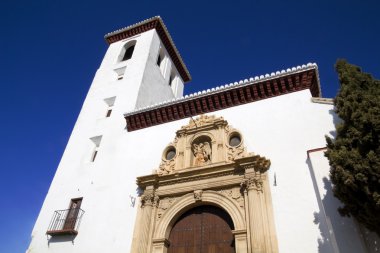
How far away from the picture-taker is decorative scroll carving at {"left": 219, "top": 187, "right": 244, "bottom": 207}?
729 cm

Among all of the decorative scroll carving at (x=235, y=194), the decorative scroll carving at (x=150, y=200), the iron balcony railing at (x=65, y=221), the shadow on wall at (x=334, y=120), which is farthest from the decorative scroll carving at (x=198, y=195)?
the iron balcony railing at (x=65, y=221)

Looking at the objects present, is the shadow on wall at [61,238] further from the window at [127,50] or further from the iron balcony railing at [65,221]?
the window at [127,50]

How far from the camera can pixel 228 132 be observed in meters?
8.73

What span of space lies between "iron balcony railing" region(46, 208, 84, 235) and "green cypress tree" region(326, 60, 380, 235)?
703cm

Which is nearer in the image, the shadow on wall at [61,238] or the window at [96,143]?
the shadow on wall at [61,238]

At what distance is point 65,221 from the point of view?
916cm

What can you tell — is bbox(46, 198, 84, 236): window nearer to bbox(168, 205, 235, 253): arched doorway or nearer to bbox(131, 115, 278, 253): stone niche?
bbox(131, 115, 278, 253): stone niche

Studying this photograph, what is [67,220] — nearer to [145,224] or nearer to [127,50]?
[145,224]

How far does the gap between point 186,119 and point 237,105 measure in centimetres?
174

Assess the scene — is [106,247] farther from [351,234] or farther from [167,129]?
[351,234]

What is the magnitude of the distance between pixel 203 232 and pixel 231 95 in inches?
166

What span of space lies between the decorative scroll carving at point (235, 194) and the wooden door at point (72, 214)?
4623mm

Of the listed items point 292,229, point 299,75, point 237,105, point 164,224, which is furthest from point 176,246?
point 299,75

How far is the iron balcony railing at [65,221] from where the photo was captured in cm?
871
